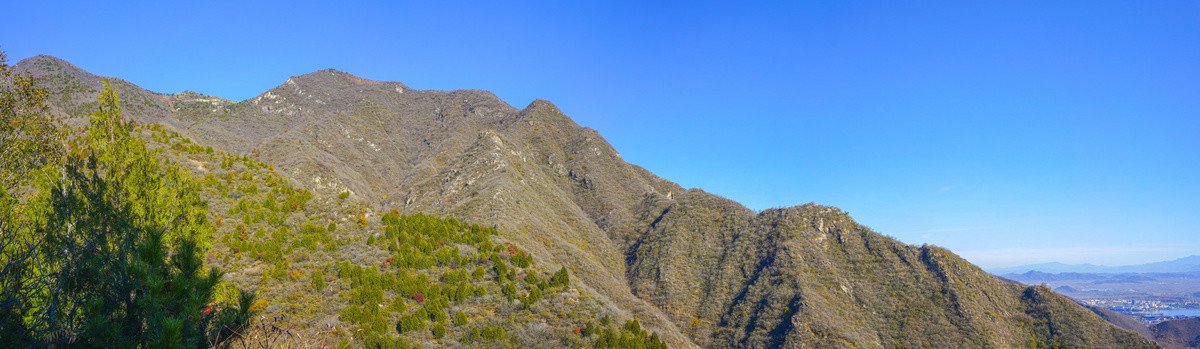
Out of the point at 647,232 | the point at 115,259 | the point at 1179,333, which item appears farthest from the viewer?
the point at 1179,333

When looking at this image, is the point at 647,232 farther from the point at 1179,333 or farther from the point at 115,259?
the point at 1179,333

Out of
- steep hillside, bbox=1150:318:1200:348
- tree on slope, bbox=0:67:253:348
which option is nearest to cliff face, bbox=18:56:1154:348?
tree on slope, bbox=0:67:253:348

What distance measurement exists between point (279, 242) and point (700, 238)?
191 feet

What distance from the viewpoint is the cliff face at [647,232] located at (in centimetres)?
5312

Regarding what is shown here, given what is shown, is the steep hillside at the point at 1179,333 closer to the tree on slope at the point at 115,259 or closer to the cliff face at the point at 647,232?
the cliff face at the point at 647,232

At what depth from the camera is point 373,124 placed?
362 ft

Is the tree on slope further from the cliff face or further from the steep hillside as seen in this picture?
the steep hillside

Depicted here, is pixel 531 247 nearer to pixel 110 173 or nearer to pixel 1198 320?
pixel 110 173

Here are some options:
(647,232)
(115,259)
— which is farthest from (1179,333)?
(115,259)

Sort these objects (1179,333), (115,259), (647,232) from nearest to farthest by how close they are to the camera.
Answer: (115,259), (647,232), (1179,333)

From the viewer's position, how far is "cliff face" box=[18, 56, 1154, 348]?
53.1 metres

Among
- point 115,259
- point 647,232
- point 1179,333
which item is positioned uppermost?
point 647,232

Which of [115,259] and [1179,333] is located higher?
[115,259]

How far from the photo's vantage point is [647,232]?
79562mm
